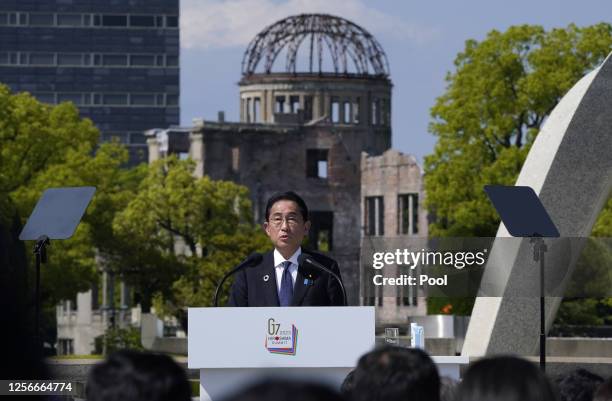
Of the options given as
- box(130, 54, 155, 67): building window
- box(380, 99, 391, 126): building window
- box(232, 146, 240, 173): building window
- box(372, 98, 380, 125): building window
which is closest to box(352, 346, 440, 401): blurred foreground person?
box(232, 146, 240, 173): building window

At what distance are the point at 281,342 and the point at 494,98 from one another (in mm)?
35800

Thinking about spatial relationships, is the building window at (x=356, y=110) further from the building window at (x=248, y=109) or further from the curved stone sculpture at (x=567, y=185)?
the curved stone sculpture at (x=567, y=185)

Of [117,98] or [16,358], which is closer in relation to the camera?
[16,358]

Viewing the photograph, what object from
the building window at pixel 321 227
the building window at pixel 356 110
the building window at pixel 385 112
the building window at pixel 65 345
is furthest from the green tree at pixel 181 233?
the building window at pixel 385 112

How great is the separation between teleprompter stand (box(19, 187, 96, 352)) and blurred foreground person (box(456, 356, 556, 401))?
27.1ft

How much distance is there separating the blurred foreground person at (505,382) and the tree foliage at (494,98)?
38757 millimetres

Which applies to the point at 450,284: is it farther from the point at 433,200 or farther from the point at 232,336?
the point at 433,200

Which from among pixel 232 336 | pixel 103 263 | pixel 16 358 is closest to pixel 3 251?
pixel 16 358

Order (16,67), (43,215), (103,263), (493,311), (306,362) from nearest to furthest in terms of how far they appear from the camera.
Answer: (306,362) → (43,215) → (493,311) → (103,263) → (16,67)

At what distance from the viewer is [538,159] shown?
77.2ft

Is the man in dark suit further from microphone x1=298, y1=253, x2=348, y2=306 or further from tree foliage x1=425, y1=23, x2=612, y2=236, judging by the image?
tree foliage x1=425, y1=23, x2=612, y2=236

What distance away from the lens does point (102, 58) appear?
153000 millimetres

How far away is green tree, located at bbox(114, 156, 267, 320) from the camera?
53344 millimetres

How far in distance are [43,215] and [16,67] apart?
139 metres
